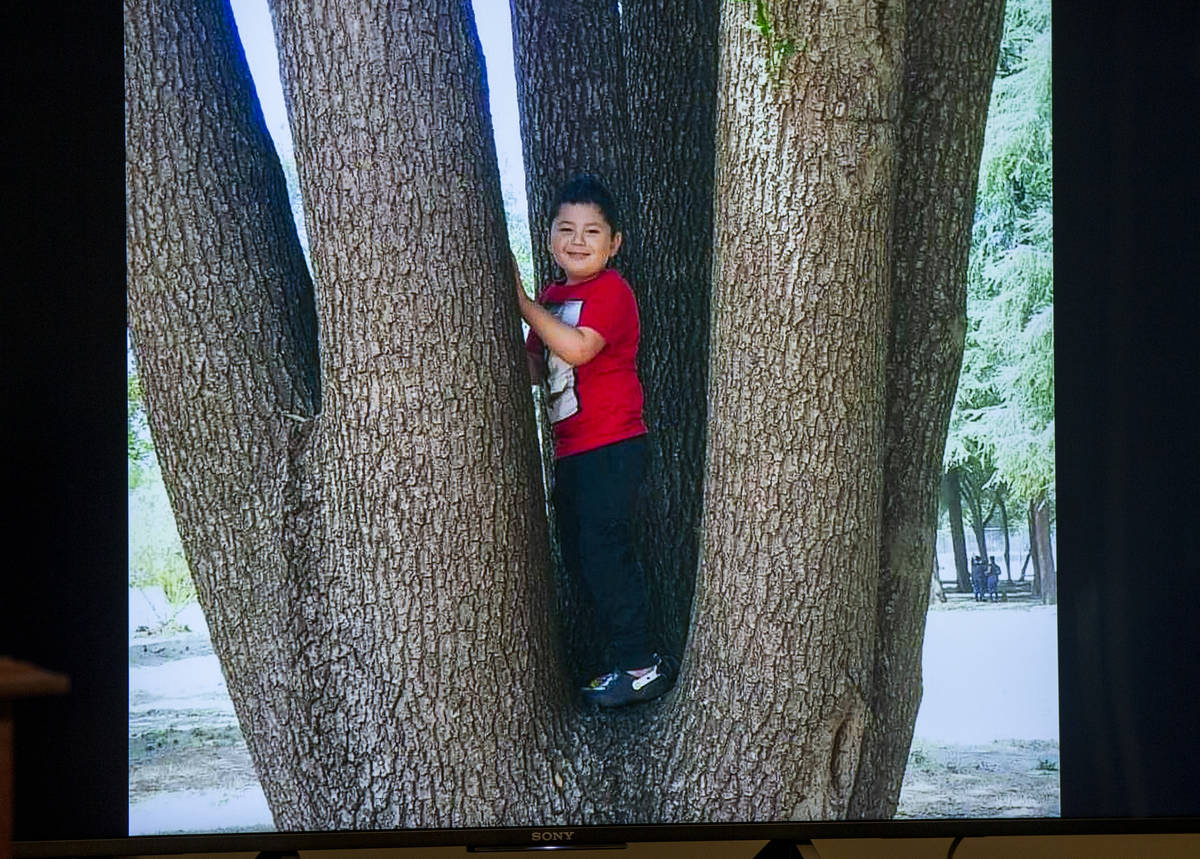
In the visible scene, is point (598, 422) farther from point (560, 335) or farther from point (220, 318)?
point (220, 318)

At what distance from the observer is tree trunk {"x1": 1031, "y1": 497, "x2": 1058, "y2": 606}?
7.75 feet

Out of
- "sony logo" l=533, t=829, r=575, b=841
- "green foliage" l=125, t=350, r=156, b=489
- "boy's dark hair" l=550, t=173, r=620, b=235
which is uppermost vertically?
"boy's dark hair" l=550, t=173, r=620, b=235

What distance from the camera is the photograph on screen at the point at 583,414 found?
2260 millimetres

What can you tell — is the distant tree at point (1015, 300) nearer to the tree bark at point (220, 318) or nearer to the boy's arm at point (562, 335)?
the boy's arm at point (562, 335)

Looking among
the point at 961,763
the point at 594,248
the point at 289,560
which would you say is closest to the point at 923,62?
the point at 594,248

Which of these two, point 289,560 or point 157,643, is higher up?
point 289,560

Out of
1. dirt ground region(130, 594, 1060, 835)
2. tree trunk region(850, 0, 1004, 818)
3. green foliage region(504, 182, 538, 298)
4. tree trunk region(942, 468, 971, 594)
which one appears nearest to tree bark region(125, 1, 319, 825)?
dirt ground region(130, 594, 1060, 835)

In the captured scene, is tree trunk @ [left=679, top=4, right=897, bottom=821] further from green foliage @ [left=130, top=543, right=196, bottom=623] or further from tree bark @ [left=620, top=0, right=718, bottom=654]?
green foliage @ [left=130, top=543, right=196, bottom=623]

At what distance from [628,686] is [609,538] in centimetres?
Answer: 30

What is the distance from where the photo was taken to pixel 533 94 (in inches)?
90.5

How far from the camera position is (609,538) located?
2.33 metres
